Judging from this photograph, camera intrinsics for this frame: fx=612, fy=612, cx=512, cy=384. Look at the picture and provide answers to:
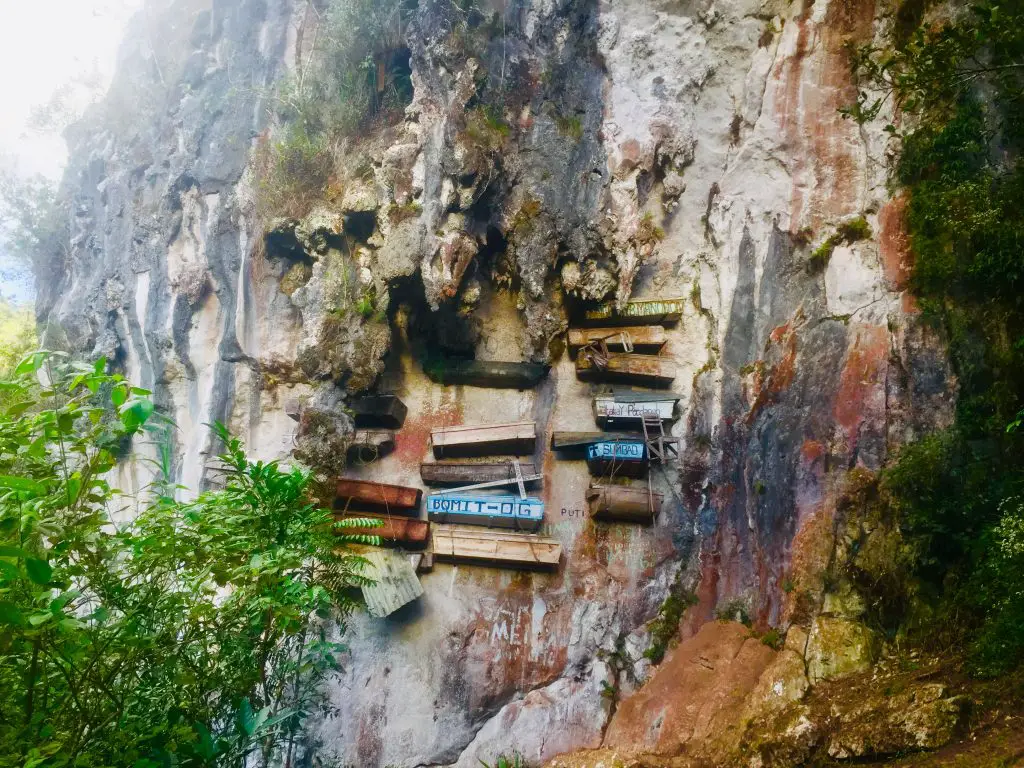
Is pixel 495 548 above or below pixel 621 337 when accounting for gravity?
below

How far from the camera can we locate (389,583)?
869 centimetres

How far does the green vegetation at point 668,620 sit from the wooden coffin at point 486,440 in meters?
2.91

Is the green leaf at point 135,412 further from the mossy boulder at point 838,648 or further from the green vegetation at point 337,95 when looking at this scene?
the green vegetation at point 337,95

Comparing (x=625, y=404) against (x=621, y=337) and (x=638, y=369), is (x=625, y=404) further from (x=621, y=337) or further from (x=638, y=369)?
(x=621, y=337)

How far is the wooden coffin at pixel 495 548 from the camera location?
888cm

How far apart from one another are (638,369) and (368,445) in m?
4.35

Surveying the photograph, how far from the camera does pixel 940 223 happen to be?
7.17m

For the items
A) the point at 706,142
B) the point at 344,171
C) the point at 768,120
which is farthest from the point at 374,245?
the point at 768,120

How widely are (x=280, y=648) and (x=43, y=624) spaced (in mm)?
2898

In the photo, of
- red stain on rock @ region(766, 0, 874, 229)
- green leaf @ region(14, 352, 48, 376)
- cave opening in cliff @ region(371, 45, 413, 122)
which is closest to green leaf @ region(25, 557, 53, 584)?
green leaf @ region(14, 352, 48, 376)

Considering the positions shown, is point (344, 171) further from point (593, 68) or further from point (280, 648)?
point (280, 648)

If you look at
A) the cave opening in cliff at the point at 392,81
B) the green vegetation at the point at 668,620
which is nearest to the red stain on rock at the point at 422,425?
the green vegetation at the point at 668,620

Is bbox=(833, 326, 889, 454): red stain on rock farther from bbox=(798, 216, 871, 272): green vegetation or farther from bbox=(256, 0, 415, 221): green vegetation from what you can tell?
bbox=(256, 0, 415, 221): green vegetation

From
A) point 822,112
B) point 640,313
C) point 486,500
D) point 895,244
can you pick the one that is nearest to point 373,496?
point 486,500
